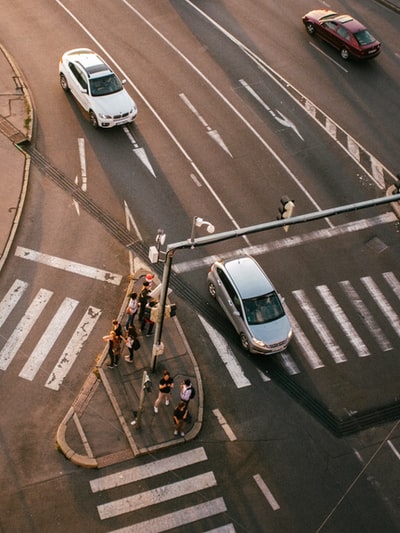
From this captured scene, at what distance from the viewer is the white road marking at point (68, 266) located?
2736 centimetres

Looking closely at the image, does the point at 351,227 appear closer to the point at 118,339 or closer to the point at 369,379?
the point at 369,379

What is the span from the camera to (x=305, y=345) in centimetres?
2588

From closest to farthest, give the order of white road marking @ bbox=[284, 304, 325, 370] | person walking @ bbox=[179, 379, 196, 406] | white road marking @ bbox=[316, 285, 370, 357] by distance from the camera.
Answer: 1. person walking @ bbox=[179, 379, 196, 406]
2. white road marking @ bbox=[284, 304, 325, 370]
3. white road marking @ bbox=[316, 285, 370, 357]

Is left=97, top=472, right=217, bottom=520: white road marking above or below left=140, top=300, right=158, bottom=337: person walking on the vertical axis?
below

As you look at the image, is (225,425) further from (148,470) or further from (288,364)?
(288,364)

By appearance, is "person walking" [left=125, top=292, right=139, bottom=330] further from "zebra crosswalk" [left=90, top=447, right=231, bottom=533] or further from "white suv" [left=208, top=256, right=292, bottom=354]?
"zebra crosswalk" [left=90, top=447, right=231, bottom=533]

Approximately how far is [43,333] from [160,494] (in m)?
7.56

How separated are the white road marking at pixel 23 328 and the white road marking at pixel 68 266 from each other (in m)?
1.45

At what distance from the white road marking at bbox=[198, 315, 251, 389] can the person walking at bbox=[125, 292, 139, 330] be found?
2.80 metres

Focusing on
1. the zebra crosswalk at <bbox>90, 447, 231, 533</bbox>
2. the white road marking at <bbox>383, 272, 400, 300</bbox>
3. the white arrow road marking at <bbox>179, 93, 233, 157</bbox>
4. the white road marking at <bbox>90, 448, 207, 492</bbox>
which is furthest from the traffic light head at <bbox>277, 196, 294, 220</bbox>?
the white arrow road marking at <bbox>179, 93, 233, 157</bbox>

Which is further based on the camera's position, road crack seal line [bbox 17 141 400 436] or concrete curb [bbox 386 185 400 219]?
concrete curb [bbox 386 185 400 219]

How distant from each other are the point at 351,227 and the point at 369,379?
803cm

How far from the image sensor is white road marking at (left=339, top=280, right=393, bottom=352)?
86.3 feet

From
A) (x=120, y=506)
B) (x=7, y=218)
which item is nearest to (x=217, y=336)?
(x=120, y=506)
